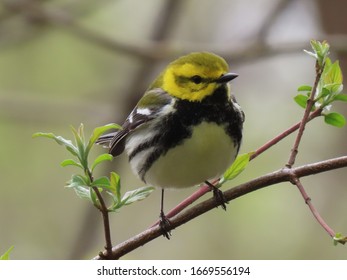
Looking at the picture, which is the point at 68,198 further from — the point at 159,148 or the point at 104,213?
the point at 104,213

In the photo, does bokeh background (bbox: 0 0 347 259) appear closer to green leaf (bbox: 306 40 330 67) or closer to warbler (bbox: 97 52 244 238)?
warbler (bbox: 97 52 244 238)

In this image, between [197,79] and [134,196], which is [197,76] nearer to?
[197,79]

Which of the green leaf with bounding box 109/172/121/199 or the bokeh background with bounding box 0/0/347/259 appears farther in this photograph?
the bokeh background with bounding box 0/0/347/259

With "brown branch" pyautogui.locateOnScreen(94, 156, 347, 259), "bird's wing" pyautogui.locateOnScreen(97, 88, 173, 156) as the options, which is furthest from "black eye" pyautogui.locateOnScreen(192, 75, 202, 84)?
"brown branch" pyautogui.locateOnScreen(94, 156, 347, 259)

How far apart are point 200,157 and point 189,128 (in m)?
0.13

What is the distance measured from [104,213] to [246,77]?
4741mm

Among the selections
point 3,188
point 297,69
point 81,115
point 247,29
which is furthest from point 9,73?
point 297,69

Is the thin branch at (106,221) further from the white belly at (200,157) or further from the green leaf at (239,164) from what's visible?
the white belly at (200,157)

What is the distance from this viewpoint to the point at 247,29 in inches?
246

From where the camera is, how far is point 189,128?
2.86m

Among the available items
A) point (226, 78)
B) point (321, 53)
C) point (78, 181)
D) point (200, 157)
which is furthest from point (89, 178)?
point (226, 78)

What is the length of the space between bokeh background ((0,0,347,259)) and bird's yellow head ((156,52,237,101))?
1568 mm

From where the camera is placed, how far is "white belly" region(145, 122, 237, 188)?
2.84m

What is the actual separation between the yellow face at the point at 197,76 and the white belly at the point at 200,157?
0.19 meters
